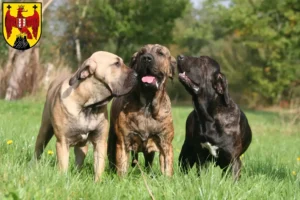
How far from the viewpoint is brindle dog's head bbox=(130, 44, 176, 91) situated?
19.5ft

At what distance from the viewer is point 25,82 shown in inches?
812

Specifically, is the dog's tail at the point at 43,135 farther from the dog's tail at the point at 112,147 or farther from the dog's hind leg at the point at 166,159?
the dog's hind leg at the point at 166,159

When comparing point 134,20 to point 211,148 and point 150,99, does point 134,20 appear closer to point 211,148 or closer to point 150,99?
point 150,99

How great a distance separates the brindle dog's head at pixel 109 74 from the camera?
5797 millimetres

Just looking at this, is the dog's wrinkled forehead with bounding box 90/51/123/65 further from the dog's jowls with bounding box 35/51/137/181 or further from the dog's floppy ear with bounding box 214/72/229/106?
the dog's floppy ear with bounding box 214/72/229/106

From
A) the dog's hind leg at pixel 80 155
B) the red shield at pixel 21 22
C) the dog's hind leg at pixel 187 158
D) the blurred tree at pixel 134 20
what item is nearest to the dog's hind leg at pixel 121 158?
the dog's hind leg at pixel 80 155

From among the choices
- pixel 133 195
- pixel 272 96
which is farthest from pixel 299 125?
pixel 272 96

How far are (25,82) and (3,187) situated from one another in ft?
55.8

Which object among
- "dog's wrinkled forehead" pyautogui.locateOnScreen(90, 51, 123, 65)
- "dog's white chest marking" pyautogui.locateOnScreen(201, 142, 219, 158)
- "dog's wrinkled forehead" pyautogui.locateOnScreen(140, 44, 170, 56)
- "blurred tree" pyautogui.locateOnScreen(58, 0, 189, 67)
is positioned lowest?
"dog's white chest marking" pyautogui.locateOnScreen(201, 142, 219, 158)

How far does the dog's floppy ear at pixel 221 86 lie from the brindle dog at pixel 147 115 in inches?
24.0

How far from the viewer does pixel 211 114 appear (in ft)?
19.9

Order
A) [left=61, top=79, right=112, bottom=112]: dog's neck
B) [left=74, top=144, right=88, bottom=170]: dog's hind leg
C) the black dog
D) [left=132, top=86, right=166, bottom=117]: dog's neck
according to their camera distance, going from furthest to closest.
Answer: [left=74, top=144, right=88, bottom=170]: dog's hind leg → [left=132, top=86, right=166, bottom=117]: dog's neck → the black dog → [left=61, top=79, right=112, bottom=112]: dog's neck

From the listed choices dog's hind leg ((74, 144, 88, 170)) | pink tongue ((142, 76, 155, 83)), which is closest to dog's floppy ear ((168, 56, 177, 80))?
pink tongue ((142, 76, 155, 83))

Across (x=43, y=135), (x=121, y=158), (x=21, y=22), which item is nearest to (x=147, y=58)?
(x=121, y=158)
